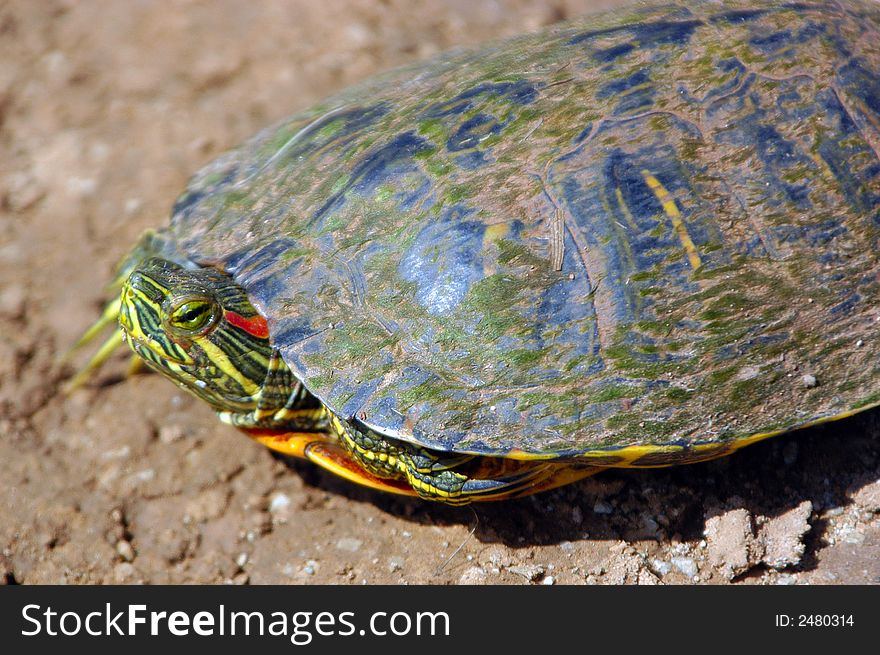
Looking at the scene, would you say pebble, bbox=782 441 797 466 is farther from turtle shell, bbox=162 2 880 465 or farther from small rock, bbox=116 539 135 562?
small rock, bbox=116 539 135 562

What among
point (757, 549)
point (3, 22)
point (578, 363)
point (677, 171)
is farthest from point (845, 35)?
point (3, 22)

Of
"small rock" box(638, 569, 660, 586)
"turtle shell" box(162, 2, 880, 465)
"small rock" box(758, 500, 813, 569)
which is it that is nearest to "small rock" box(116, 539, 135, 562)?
"turtle shell" box(162, 2, 880, 465)

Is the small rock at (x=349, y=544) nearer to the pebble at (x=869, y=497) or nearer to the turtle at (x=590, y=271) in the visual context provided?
the turtle at (x=590, y=271)

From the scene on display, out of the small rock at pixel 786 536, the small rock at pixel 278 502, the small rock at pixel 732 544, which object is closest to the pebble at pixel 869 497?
the small rock at pixel 786 536

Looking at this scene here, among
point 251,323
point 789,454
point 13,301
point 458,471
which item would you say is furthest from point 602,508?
point 13,301

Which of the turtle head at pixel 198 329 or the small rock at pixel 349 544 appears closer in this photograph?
the turtle head at pixel 198 329

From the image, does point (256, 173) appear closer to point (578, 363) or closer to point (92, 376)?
point (92, 376)
